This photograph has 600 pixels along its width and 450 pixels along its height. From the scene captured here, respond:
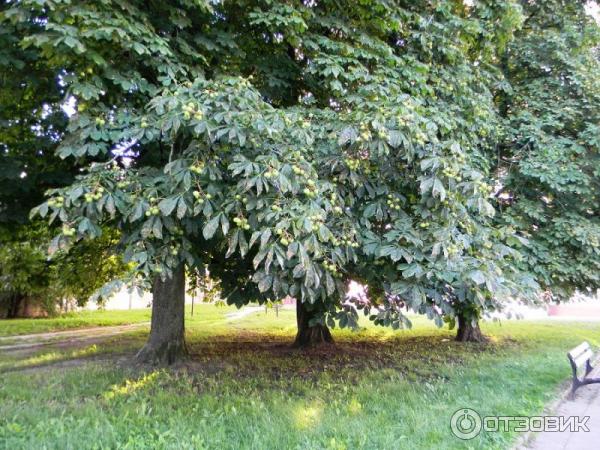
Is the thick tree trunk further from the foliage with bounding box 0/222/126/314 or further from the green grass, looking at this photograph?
the green grass

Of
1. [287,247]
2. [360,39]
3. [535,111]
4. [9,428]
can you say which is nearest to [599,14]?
[535,111]

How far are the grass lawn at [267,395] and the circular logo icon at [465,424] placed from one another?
80 millimetres

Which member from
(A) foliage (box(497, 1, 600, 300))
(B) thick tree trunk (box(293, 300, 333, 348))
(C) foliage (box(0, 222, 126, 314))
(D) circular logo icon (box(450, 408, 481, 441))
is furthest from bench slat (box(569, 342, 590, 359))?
(C) foliage (box(0, 222, 126, 314))

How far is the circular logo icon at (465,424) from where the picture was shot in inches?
159

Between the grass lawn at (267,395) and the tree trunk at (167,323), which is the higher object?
the tree trunk at (167,323)

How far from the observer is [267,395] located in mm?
5094

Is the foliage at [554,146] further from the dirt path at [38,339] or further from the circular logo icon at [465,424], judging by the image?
the dirt path at [38,339]

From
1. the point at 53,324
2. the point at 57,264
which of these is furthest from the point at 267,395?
the point at 53,324

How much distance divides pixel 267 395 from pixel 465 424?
2110mm

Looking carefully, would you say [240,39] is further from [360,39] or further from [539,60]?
[539,60]

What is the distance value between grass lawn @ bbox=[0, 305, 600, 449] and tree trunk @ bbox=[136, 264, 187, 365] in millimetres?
379

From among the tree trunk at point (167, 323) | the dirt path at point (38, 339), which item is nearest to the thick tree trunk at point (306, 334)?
the tree trunk at point (167, 323)

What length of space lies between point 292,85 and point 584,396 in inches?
226

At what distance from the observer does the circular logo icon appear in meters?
4.04
